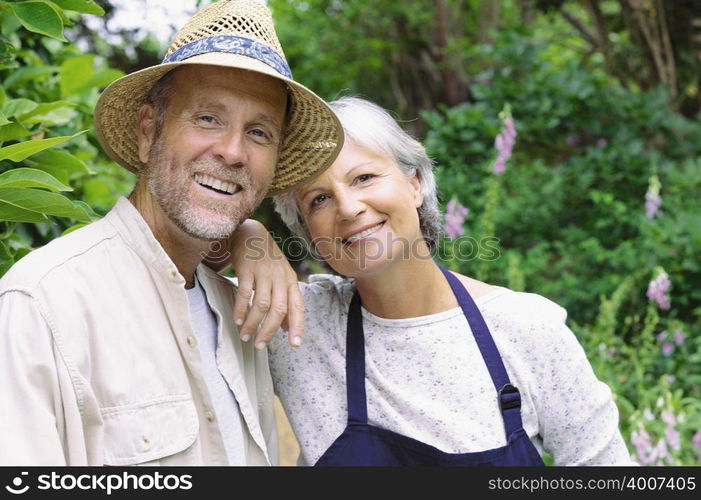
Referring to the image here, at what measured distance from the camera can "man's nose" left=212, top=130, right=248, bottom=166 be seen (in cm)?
180

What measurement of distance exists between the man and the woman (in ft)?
0.44

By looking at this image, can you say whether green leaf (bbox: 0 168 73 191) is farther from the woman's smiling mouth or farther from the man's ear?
the woman's smiling mouth

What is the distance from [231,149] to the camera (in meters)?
1.81

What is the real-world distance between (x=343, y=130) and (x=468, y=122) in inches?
137

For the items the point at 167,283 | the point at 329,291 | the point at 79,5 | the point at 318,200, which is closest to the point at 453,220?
the point at 329,291

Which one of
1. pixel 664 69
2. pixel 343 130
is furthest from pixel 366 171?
pixel 664 69

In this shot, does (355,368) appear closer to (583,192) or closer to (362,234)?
(362,234)

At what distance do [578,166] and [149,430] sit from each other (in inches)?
173

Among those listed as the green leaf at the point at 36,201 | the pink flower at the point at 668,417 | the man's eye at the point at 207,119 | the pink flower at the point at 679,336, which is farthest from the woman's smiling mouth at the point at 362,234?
the pink flower at the point at 679,336

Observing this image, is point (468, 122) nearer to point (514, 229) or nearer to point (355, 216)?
point (514, 229)

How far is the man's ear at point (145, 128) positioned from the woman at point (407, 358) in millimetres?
478

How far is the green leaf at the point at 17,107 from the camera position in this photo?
187 centimetres

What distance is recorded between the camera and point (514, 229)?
5.22 m

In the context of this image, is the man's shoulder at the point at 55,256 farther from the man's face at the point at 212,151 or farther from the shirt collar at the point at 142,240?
the man's face at the point at 212,151
